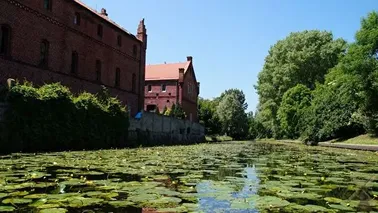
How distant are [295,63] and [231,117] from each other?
819 inches

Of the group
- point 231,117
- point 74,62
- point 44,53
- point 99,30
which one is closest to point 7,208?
point 44,53

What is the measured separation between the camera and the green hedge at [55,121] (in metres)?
15.7

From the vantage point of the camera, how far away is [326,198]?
5445 mm

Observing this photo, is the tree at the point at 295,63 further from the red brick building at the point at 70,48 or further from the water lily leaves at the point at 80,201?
the water lily leaves at the point at 80,201

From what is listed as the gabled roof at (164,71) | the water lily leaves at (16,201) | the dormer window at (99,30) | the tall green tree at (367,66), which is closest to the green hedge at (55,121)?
the dormer window at (99,30)

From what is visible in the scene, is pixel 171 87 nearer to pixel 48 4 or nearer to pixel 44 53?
pixel 44 53

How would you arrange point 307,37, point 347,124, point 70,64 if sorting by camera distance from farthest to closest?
1. point 307,37
2. point 347,124
3. point 70,64

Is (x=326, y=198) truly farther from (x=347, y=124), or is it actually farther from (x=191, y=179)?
(x=347, y=124)

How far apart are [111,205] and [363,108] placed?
33.0 meters

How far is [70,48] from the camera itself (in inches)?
1071

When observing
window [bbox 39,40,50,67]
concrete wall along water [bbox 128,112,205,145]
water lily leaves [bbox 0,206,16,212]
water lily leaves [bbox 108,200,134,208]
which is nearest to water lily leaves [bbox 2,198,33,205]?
water lily leaves [bbox 0,206,16,212]

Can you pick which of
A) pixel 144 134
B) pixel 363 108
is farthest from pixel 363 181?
pixel 363 108

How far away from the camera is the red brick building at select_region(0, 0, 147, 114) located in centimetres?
2164

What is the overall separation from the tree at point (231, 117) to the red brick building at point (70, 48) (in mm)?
35725
